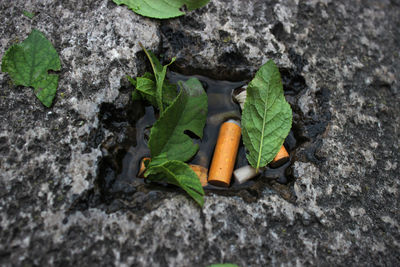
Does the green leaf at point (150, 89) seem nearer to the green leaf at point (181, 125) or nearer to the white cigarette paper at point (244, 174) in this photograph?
the green leaf at point (181, 125)

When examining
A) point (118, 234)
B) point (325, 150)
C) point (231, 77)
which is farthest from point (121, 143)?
point (325, 150)

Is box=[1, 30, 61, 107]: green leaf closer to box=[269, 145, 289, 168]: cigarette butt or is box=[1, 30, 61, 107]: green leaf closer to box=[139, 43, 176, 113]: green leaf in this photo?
box=[139, 43, 176, 113]: green leaf

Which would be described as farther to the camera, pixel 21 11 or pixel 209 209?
pixel 21 11

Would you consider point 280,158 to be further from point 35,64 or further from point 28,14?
point 28,14

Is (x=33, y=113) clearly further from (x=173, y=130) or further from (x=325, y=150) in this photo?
(x=325, y=150)

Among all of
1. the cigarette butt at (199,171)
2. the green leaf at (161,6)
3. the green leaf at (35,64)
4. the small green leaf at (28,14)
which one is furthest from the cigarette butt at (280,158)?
the small green leaf at (28,14)

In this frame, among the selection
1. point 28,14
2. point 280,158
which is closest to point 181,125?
point 280,158
